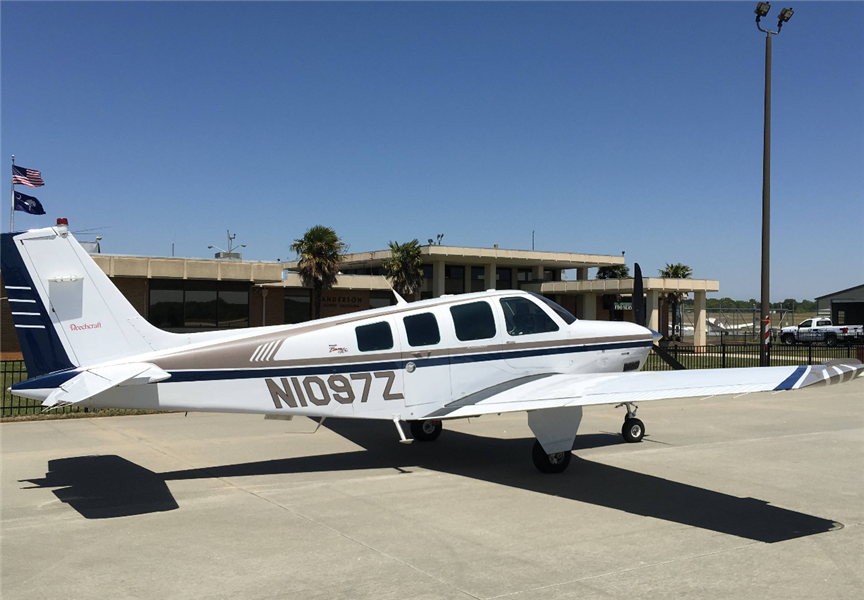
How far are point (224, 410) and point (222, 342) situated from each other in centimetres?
83

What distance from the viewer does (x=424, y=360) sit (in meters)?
9.23

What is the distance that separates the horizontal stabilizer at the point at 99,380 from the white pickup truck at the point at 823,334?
50.2 metres

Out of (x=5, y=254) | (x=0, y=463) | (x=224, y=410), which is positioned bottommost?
(x=0, y=463)

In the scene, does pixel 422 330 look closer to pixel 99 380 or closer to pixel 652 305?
pixel 99 380

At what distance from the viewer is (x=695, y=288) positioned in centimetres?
4525

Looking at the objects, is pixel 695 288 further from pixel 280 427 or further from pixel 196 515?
pixel 196 515

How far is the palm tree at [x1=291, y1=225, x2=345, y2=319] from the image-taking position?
1494 inches

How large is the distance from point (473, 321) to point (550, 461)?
2.16m

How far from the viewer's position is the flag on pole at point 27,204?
27.7 m

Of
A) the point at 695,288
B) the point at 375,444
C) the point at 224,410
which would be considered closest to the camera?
the point at 224,410

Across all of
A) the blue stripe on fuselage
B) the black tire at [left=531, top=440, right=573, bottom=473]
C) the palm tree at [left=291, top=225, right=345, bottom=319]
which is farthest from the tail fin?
the palm tree at [left=291, top=225, right=345, bottom=319]

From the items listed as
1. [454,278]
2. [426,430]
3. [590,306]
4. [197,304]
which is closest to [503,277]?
[454,278]

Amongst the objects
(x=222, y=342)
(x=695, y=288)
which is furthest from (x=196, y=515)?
(x=695, y=288)

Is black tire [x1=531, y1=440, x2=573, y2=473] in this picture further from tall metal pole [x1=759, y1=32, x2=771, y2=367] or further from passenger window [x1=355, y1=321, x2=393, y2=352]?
tall metal pole [x1=759, y1=32, x2=771, y2=367]
